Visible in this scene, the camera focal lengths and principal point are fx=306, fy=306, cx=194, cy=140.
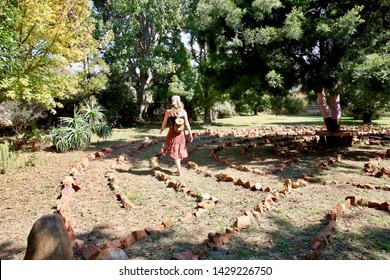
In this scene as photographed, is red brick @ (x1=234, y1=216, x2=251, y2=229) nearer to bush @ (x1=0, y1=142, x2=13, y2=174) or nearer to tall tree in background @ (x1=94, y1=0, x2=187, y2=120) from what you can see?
bush @ (x1=0, y1=142, x2=13, y2=174)

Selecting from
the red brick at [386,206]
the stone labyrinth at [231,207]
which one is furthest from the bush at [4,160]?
the red brick at [386,206]

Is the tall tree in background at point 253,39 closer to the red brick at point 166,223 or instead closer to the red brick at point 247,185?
the red brick at point 247,185

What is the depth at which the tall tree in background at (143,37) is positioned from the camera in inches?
687

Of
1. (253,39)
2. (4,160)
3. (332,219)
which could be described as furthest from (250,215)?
(4,160)

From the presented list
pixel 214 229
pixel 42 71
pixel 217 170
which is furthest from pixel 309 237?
pixel 42 71

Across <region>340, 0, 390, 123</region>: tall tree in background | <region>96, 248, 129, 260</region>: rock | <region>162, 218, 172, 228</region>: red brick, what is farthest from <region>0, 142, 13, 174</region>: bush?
<region>340, 0, 390, 123</region>: tall tree in background

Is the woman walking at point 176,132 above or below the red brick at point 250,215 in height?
above

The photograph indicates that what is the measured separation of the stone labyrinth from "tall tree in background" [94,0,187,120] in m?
11.5

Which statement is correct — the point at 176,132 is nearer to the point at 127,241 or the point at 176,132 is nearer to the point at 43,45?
the point at 127,241

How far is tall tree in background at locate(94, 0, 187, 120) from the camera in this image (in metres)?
17.5

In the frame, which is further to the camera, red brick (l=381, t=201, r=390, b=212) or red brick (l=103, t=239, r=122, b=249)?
red brick (l=381, t=201, r=390, b=212)

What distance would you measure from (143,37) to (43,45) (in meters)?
12.6

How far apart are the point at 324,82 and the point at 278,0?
7.65 ft

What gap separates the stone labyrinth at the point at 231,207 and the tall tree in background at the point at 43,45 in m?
2.29
